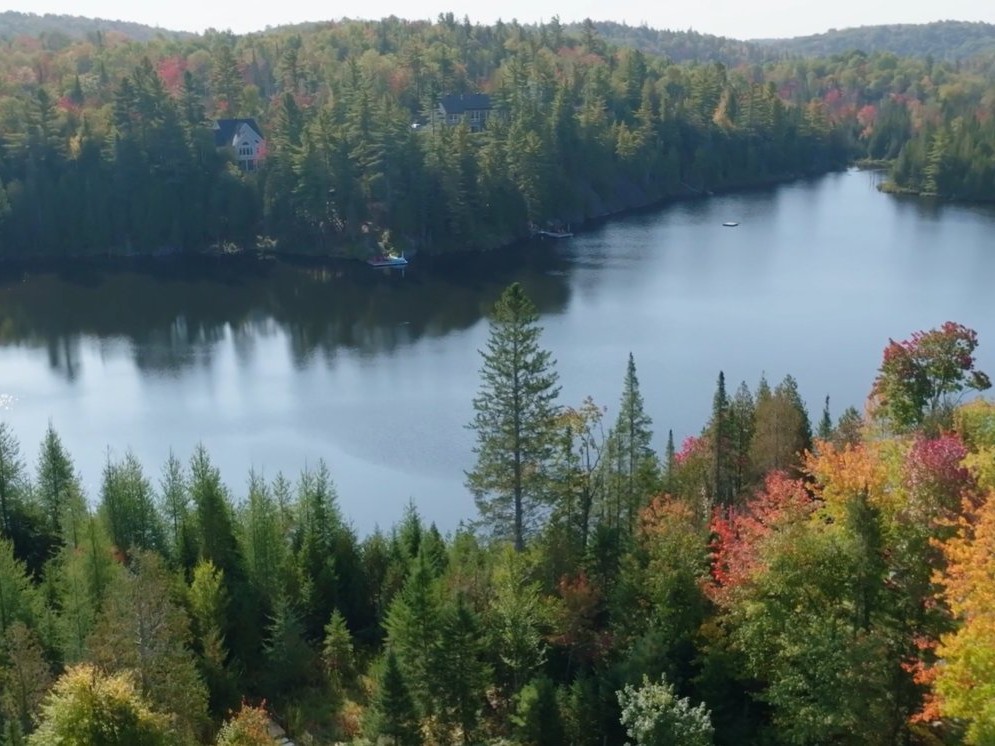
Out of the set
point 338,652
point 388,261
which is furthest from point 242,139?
point 338,652

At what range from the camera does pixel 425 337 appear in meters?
59.8

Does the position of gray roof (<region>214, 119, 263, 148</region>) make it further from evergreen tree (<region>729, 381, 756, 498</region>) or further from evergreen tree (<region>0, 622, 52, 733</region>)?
evergreen tree (<region>0, 622, 52, 733</region>)

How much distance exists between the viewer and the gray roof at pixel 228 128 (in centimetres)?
9494

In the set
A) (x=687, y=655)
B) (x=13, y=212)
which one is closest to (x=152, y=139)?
(x=13, y=212)

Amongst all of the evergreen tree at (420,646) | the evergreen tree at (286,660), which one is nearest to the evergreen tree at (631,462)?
the evergreen tree at (420,646)

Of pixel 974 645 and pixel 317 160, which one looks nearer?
pixel 974 645

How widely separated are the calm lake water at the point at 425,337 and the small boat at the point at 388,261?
901 millimetres

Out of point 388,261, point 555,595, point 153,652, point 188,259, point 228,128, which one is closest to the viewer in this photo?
point 153,652

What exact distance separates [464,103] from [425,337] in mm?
58211

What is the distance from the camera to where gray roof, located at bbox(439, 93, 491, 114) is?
11131 centimetres

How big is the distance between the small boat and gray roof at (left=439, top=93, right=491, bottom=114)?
35484 mm

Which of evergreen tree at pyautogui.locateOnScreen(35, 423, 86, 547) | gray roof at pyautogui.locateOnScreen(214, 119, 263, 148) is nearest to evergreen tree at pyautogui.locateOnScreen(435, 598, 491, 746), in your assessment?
evergreen tree at pyautogui.locateOnScreen(35, 423, 86, 547)

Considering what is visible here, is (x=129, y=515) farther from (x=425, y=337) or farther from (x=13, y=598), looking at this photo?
(x=425, y=337)

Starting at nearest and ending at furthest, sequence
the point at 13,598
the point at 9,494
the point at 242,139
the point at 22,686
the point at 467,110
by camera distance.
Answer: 1. the point at 22,686
2. the point at 13,598
3. the point at 9,494
4. the point at 242,139
5. the point at 467,110
